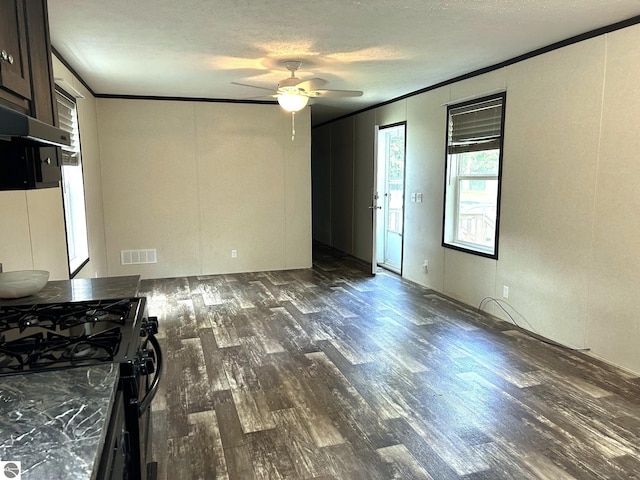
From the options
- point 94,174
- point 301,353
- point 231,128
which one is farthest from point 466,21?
point 94,174

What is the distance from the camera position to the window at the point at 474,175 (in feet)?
14.4

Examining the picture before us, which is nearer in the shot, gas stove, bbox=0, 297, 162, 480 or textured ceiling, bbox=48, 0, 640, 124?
gas stove, bbox=0, 297, 162, 480

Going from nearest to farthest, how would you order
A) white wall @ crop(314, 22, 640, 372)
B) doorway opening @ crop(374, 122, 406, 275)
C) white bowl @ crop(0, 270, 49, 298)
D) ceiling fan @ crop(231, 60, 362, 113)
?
white bowl @ crop(0, 270, 49, 298), white wall @ crop(314, 22, 640, 372), ceiling fan @ crop(231, 60, 362, 113), doorway opening @ crop(374, 122, 406, 275)

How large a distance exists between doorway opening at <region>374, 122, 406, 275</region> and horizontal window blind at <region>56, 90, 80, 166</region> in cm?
387

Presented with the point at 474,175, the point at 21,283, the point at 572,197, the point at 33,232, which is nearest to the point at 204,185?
the point at 33,232

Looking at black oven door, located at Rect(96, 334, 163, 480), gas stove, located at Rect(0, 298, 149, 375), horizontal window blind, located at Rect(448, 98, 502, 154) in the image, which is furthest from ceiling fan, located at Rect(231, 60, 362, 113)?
black oven door, located at Rect(96, 334, 163, 480)

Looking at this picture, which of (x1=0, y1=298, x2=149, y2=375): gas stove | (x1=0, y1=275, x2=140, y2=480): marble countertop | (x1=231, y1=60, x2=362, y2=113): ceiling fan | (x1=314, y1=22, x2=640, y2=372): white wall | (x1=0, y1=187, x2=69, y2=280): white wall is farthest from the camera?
(x1=231, y1=60, x2=362, y2=113): ceiling fan

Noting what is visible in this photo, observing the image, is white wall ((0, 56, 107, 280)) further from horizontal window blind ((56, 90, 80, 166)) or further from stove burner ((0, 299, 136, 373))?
stove burner ((0, 299, 136, 373))

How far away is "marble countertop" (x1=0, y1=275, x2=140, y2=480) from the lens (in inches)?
31.6

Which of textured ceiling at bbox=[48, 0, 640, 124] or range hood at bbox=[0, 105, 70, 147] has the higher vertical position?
textured ceiling at bbox=[48, 0, 640, 124]

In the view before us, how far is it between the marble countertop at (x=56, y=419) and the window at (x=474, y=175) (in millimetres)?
4039

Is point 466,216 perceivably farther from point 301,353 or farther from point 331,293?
point 301,353

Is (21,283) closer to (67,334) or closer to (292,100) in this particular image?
(67,334)

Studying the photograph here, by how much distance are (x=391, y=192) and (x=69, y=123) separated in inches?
173
